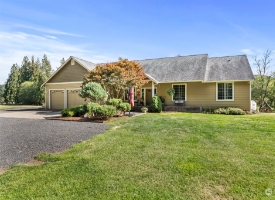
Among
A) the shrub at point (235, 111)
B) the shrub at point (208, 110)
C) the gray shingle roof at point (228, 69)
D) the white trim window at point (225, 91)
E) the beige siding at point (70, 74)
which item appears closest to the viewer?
the shrub at point (235, 111)

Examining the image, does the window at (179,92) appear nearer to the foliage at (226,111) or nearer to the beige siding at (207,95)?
the beige siding at (207,95)

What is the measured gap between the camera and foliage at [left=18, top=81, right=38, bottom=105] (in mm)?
34819

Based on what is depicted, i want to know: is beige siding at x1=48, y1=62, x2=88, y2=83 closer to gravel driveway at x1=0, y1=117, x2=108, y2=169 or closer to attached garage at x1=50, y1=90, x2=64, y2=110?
attached garage at x1=50, y1=90, x2=64, y2=110

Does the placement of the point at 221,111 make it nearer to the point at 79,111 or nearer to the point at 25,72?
the point at 79,111

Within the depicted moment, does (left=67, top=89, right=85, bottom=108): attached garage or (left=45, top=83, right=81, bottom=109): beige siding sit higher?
(left=45, top=83, right=81, bottom=109): beige siding

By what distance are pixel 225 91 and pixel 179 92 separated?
3.88m

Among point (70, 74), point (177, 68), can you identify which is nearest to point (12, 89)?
point (70, 74)

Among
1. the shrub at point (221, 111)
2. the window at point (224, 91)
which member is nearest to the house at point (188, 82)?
the window at point (224, 91)

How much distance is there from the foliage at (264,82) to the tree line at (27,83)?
1249 inches

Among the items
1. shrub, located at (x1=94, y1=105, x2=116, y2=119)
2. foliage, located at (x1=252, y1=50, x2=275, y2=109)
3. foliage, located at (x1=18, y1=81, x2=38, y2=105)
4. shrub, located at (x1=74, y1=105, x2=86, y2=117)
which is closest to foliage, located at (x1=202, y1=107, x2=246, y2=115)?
foliage, located at (x1=252, y1=50, x2=275, y2=109)

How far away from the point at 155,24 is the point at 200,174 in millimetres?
13118

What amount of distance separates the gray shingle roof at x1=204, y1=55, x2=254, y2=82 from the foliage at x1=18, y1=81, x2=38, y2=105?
30355 millimetres

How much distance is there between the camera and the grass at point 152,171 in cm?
313

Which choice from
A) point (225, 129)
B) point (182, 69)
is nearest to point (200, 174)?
point (225, 129)
